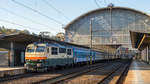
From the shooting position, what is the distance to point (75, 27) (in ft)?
281

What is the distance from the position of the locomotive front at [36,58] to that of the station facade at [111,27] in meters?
51.6

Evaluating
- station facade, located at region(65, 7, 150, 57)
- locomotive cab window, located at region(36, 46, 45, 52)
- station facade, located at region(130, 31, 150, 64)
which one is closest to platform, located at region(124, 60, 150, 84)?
station facade, located at region(130, 31, 150, 64)

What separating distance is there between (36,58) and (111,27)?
57741mm

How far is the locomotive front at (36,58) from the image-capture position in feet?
69.3

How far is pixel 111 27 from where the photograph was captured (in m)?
75.8

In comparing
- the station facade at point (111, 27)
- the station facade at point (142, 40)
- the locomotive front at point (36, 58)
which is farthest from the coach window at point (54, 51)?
the station facade at point (111, 27)

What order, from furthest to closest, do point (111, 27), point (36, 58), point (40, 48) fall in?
point (111, 27) < point (40, 48) < point (36, 58)

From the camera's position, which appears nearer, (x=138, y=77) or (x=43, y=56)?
(x=138, y=77)

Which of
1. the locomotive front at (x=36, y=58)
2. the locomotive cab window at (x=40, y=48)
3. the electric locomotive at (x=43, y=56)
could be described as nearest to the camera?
the locomotive front at (x=36, y=58)

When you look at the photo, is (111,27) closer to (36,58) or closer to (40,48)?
(40,48)

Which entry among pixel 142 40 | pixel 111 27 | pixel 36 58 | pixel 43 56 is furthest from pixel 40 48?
pixel 111 27

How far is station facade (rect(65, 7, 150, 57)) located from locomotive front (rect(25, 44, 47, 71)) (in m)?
51.6

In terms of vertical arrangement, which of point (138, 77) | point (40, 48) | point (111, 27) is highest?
point (111, 27)

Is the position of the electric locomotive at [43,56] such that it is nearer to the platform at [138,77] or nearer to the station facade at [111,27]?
the platform at [138,77]
